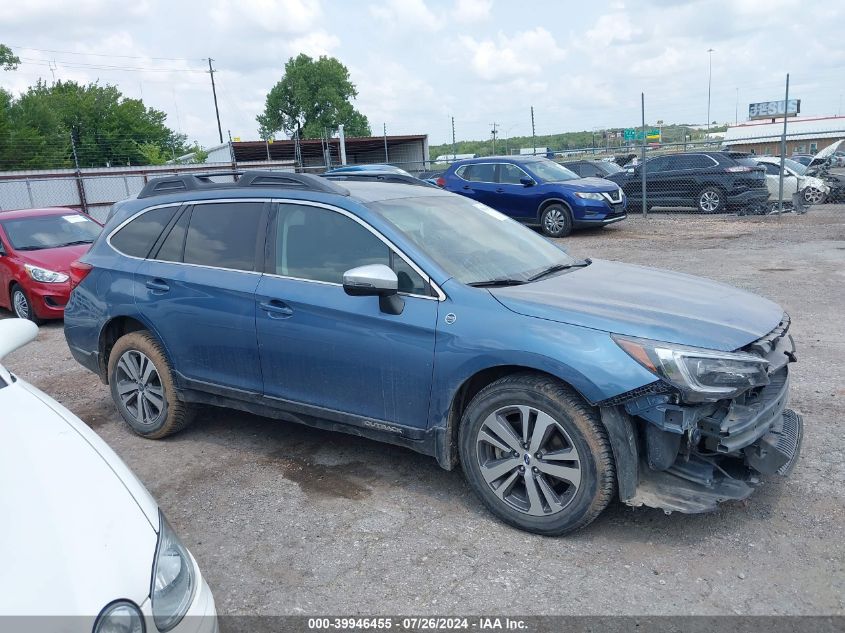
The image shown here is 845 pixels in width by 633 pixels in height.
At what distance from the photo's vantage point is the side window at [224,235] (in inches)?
170

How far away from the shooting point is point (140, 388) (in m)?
4.83

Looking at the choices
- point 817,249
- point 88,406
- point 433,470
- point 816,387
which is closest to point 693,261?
point 817,249

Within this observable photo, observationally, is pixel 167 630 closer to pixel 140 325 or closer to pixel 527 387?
pixel 527 387

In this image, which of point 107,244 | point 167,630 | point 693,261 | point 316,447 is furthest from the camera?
point 693,261

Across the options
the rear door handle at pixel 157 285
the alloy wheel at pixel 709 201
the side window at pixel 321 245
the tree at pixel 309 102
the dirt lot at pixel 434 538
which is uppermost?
the tree at pixel 309 102

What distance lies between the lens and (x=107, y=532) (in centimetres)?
202

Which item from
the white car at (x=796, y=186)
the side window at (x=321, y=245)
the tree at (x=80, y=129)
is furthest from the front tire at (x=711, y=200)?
the tree at (x=80, y=129)

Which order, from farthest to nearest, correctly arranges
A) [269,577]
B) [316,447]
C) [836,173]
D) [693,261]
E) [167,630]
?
[836,173]
[693,261]
[316,447]
[269,577]
[167,630]

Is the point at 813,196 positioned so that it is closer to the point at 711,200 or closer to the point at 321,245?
the point at 711,200

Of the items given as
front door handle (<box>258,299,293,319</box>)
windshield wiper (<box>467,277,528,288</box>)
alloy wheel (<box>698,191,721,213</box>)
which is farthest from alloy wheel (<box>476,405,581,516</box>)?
alloy wheel (<box>698,191,721,213</box>)

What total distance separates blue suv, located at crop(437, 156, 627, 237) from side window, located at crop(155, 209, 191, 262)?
1083 centimetres

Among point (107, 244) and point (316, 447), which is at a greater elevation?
point (107, 244)

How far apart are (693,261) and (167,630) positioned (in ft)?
34.9

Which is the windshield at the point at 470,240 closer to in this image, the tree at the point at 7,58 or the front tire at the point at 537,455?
the front tire at the point at 537,455
